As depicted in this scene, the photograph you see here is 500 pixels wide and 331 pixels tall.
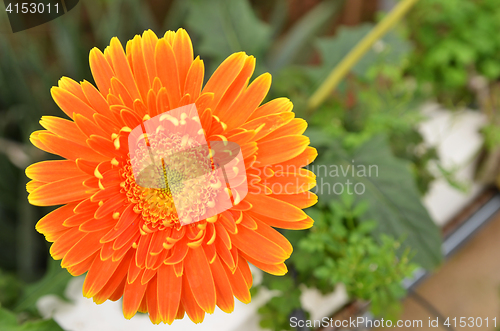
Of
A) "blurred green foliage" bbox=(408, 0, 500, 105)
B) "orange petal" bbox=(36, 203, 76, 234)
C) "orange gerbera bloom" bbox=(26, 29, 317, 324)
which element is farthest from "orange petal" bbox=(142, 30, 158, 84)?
"blurred green foliage" bbox=(408, 0, 500, 105)

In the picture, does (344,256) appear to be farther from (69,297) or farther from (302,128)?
(69,297)

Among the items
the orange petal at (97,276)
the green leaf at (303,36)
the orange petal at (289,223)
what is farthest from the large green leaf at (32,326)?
the green leaf at (303,36)

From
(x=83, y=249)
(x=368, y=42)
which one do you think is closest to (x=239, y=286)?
(x=83, y=249)

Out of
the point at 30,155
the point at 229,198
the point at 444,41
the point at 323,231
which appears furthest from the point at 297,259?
the point at 444,41

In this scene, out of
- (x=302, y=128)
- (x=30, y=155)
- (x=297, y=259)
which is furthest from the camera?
(x=30, y=155)

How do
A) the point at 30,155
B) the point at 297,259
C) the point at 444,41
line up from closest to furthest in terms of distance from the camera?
the point at 297,259, the point at 30,155, the point at 444,41

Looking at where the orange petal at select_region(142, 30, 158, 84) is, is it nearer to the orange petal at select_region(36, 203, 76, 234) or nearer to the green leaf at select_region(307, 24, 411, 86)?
the orange petal at select_region(36, 203, 76, 234)

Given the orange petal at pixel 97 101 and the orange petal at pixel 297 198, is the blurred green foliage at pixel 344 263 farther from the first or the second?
the orange petal at pixel 97 101
